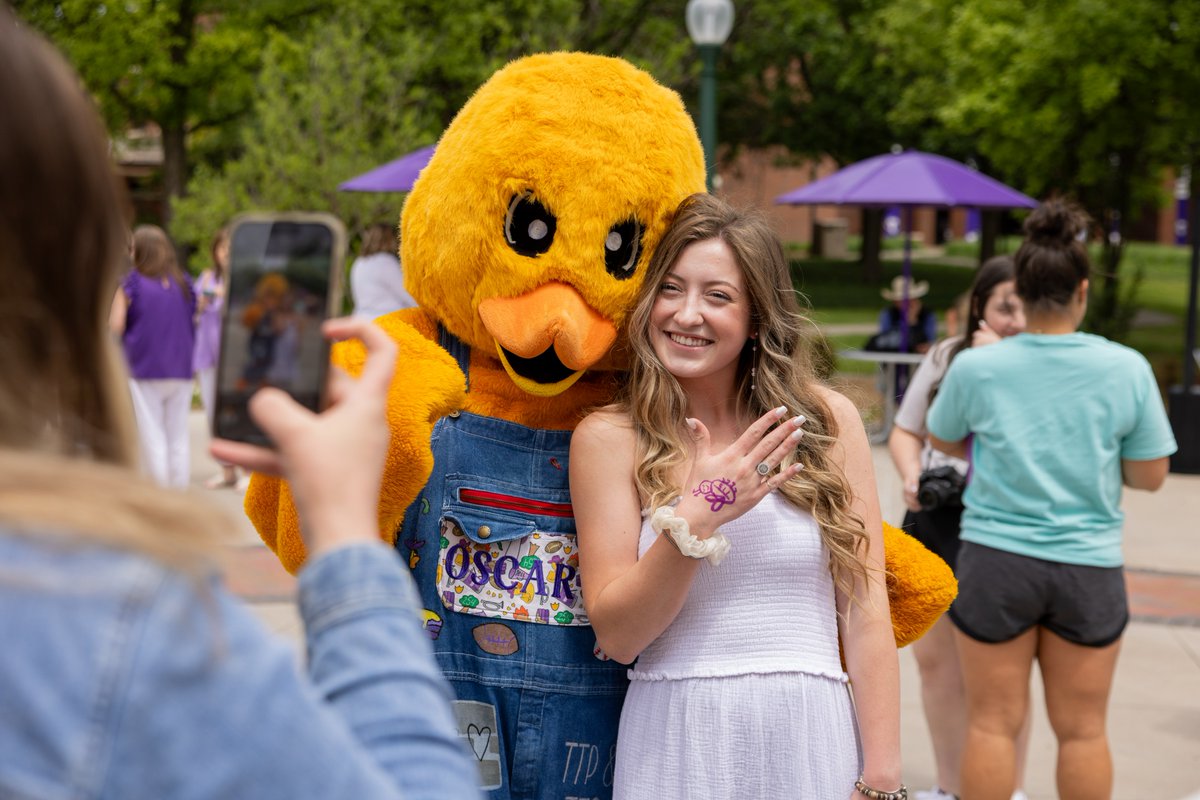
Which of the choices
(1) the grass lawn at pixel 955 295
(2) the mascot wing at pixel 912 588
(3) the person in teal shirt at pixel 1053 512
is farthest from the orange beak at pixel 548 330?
(1) the grass lawn at pixel 955 295

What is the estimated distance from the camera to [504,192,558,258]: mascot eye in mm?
2473

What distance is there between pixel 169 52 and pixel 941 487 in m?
20.2

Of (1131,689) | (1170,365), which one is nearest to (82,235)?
(1131,689)

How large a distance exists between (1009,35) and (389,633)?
15932 mm

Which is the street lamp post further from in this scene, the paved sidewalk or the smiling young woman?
the smiling young woman

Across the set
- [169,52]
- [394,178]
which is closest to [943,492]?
[394,178]

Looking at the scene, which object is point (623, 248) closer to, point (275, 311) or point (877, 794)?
point (877, 794)

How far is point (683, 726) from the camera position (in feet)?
7.70

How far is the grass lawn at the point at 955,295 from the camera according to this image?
18375mm

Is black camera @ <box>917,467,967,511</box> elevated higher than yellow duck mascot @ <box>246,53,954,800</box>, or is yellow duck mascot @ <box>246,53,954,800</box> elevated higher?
yellow duck mascot @ <box>246,53,954,800</box>

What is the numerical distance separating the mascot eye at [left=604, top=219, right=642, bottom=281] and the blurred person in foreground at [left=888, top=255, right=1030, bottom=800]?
7.16 ft

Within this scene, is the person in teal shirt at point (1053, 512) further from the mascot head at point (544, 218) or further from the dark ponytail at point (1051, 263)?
the mascot head at point (544, 218)

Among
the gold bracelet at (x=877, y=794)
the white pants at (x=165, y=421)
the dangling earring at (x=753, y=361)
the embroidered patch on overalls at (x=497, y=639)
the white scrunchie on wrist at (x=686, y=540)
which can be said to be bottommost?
the white pants at (x=165, y=421)

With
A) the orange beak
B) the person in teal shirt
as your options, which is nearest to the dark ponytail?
the person in teal shirt
